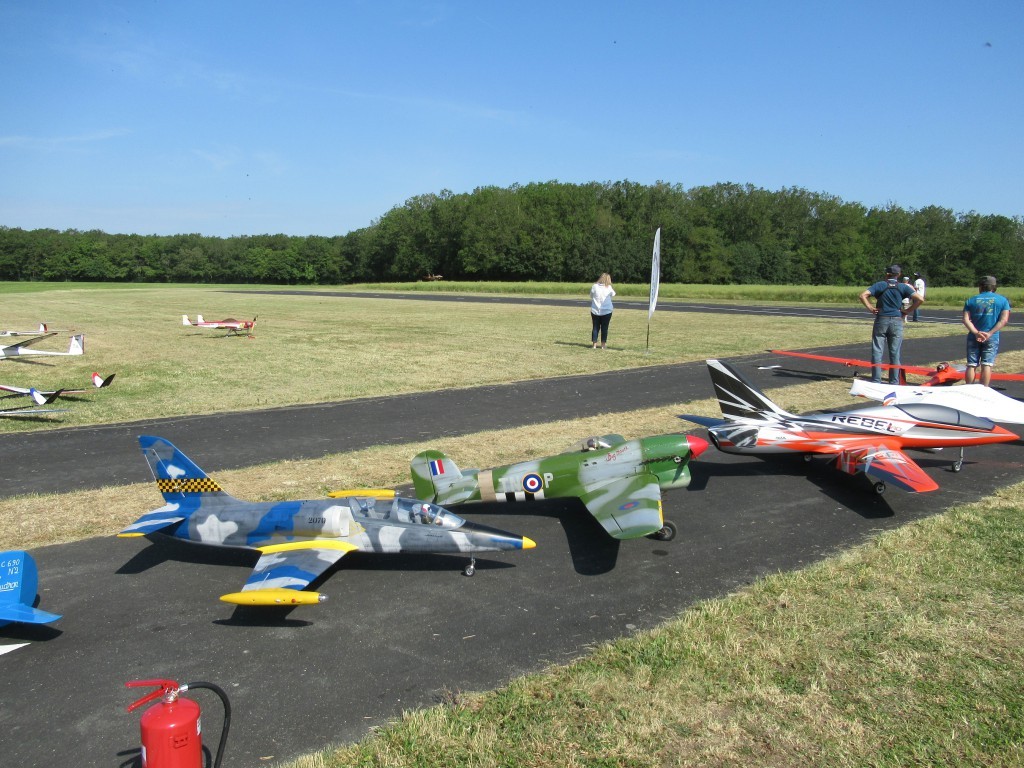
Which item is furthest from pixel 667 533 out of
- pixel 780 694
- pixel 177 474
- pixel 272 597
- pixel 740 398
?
pixel 177 474

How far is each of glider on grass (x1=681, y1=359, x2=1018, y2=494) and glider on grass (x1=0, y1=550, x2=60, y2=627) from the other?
8.66m

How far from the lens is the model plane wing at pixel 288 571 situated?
6027 mm

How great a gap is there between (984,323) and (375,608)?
14.9 m

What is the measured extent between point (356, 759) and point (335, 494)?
15.7 ft

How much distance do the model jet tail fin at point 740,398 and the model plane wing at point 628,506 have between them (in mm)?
3262

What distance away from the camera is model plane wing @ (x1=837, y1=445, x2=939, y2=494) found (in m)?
8.56

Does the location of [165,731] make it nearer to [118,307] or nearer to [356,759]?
[356,759]

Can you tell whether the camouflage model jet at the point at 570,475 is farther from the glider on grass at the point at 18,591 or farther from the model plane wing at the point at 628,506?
the glider on grass at the point at 18,591

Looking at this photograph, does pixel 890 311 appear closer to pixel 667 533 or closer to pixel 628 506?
pixel 667 533

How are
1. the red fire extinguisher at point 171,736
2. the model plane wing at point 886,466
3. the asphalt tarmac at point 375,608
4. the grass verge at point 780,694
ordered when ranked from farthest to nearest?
1. the model plane wing at point 886,466
2. the asphalt tarmac at point 375,608
3. the grass verge at point 780,694
4. the red fire extinguisher at point 171,736

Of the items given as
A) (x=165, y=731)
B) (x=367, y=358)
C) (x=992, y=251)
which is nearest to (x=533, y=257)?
(x=992, y=251)

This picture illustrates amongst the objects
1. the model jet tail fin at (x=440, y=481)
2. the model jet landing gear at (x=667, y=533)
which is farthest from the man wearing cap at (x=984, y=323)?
the model jet tail fin at (x=440, y=481)

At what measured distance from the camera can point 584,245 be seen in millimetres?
110188

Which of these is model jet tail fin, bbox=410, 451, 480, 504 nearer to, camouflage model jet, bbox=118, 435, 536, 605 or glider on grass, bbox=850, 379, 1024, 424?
camouflage model jet, bbox=118, 435, 536, 605
